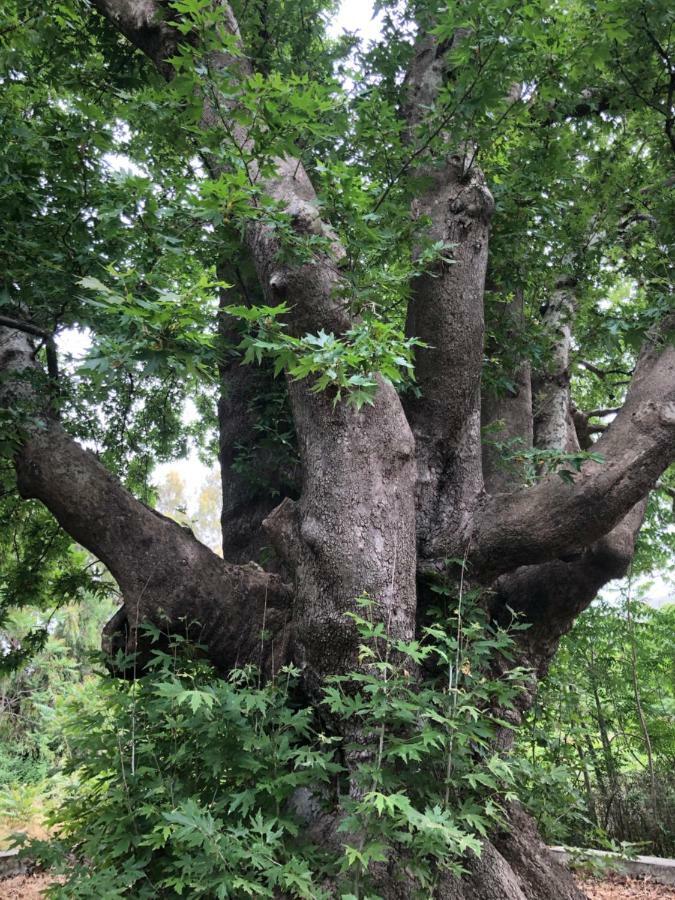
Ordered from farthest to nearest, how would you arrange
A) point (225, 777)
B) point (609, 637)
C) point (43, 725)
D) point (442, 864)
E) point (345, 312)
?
point (43, 725) < point (609, 637) < point (345, 312) < point (225, 777) < point (442, 864)

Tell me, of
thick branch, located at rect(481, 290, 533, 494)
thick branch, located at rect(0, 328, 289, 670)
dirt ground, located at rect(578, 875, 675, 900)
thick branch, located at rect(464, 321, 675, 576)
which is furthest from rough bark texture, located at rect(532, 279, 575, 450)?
dirt ground, located at rect(578, 875, 675, 900)

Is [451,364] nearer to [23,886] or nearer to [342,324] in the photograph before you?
[342,324]

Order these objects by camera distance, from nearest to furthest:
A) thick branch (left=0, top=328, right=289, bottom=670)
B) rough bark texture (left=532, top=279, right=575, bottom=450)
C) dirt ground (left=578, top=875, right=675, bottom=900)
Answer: thick branch (left=0, top=328, right=289, bottom=670), dirt ground (left=578, top=875, right=675, bottom=900), rough bark texture (left=532, top=279, right=575, bottom=450)

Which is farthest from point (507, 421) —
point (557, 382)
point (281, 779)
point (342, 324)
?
point (281, 779)

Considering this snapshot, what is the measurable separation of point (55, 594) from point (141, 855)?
7.96 ft

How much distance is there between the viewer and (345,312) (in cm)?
328

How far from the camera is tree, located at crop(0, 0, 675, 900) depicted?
111 inches

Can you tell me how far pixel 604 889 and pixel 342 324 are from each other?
415 centimetres

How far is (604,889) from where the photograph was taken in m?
4.31

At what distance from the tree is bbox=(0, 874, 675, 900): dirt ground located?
1585 mm

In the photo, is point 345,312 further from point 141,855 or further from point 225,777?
point 141,855

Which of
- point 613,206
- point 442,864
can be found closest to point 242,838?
point 442,864

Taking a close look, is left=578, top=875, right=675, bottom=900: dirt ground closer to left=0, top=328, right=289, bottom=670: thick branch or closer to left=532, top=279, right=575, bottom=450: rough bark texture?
left=0, top=328, right=289, bottom=670: thick branch

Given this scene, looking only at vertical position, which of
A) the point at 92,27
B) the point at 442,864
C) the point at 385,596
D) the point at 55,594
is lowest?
the point at 442,864
